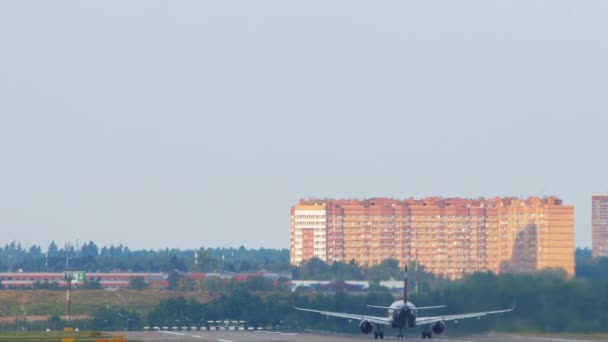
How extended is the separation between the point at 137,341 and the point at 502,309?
1348 inches

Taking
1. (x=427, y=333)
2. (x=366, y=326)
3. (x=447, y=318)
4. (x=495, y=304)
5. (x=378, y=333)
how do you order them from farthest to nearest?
(x=495, y=304), (x=366, y=326), (x=447, y=318), (x=378, y=333), (x=427, y=333)

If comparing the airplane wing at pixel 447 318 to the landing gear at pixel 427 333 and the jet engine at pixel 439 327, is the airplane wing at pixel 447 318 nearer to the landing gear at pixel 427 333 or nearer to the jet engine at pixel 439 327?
the jet engine at pixel 439 327

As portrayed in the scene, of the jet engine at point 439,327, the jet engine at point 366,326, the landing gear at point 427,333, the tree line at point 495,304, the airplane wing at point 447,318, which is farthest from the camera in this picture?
the tree line at point 495,304

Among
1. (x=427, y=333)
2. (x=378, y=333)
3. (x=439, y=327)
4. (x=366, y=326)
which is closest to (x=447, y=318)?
(x=427, y=333)

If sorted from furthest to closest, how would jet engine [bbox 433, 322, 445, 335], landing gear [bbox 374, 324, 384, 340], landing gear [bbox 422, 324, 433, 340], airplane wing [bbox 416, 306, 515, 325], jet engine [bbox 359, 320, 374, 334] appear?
jet engine [bbox 359, 320, 374, 334]
landing gear [bbox 374, 324, 384, 340]
landing gear [bbox 422, 324, 433, 340]
airplane wing [bbox 416, 306, 515, 325]
jet engine [bbox 433, 322, 445, 335]

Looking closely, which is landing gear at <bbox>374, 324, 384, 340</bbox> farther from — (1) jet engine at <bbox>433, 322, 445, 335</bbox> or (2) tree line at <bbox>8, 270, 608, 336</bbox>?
(2) tree line at <bbox>8, 270, 608, 336</bbox>

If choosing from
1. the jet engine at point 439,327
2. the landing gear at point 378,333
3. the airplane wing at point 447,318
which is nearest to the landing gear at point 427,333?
the airplane wing at point 447,318

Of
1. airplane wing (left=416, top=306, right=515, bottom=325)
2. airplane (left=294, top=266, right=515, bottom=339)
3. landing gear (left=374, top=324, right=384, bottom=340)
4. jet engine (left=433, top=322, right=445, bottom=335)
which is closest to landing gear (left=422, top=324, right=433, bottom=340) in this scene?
airplane (left=294, top=266, right=515, bottom=339)

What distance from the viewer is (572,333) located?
120750mm

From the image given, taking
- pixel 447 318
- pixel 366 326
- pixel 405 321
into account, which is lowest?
pixel 366 326

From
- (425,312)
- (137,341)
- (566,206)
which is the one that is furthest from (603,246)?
(137,341)

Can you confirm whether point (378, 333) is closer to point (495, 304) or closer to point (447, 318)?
point (447, 318)

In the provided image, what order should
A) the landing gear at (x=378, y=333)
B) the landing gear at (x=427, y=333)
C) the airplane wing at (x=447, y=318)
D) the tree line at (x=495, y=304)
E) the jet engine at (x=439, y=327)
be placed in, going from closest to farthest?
1. the jet engine at (x=439, y=327)
2. the airplane wing at (x=447, y=318)
3. the landing gear at (x=427, y=333)
4. the landing gear at (x=378, y=333)
5. the tree line at (x=495, y=304)

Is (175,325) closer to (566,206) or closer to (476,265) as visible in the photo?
(476,265)
